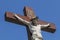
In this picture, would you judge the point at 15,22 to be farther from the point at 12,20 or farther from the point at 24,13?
the point at 24,13

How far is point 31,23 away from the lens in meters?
6.82

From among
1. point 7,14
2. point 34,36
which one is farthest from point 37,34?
point 7,14

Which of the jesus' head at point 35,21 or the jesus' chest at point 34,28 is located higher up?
the jesus' head at point 35,21

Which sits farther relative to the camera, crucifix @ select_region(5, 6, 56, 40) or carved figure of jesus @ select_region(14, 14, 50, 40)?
crucifix @ select_region(5, 6, 56, 40)

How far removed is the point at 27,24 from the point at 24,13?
0.63 meters

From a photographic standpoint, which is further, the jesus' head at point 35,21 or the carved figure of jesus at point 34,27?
the jesus' head at point 35,21

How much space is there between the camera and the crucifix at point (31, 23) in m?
6.57

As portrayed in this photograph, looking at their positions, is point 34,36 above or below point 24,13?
below

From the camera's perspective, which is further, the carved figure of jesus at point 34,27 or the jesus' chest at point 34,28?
the jesus' chest at point 34,28

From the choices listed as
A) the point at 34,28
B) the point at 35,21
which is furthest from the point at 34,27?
the point at 35,21

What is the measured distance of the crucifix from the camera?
21.6ft

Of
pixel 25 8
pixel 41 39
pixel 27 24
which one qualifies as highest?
pixel 25 8

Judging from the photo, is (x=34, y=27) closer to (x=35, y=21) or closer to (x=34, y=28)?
(x=34, y=28)

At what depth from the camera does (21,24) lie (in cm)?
695
